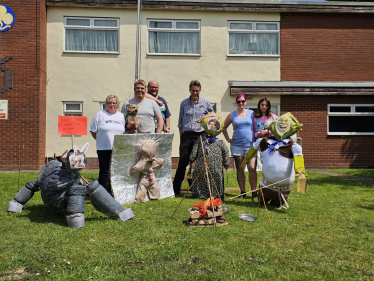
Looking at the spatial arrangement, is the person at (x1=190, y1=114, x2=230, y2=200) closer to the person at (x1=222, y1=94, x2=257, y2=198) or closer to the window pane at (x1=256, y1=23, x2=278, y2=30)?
the person at (x1=222, y1=94, x2=257, y2=198)

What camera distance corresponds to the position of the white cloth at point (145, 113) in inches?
259

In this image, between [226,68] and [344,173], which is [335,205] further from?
[226,68]

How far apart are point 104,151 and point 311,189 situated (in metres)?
4.50

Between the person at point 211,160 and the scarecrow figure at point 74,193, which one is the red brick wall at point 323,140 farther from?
the scarecrow figure at point 74,193

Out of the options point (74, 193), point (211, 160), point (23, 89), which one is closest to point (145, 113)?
point (211, 160)

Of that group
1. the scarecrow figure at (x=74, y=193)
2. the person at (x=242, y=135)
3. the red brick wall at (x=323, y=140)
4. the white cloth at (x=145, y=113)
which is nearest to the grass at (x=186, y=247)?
the scarecrow figure at (x=74, y=193)

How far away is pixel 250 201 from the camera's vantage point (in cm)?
647

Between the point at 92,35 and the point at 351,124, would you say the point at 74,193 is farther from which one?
the point at 351,124

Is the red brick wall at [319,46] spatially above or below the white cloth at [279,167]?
above

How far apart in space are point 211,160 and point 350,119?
9.66m

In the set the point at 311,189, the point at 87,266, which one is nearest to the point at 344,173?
the point at 311,189

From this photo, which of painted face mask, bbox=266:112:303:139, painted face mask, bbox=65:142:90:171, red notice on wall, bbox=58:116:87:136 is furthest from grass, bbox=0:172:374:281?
red notice on wall, bbox=58:116:87:136

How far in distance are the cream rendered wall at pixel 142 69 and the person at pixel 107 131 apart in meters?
7.29

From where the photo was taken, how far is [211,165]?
6398 millimetres
